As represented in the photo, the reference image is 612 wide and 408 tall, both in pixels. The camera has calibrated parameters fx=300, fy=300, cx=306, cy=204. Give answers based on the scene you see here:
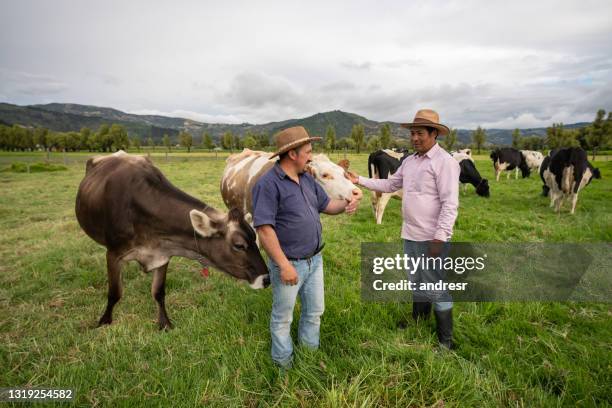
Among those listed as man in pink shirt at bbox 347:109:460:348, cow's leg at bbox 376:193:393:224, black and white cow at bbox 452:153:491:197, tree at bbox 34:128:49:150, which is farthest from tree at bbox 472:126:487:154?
tree at bbox 34:128:49:150

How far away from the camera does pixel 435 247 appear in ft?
10.1

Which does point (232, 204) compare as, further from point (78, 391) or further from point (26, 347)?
point (78, 391)

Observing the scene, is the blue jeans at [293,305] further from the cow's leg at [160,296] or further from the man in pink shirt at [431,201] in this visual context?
the cow's leg at [160,296]

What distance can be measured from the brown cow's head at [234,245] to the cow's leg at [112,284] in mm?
1402

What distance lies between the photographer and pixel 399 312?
3.80m

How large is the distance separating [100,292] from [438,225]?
5.22 meters

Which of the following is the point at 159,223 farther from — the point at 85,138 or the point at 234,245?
the point at 85,138

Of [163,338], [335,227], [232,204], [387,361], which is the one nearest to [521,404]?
[387,361]

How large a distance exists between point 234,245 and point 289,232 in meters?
1.04

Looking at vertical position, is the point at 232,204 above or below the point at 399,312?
above

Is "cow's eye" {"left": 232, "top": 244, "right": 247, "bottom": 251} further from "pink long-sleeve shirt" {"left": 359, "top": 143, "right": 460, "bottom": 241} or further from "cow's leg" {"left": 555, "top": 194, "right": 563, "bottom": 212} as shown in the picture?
"cow's leg" {"left": 555, "top": 194, "right": 563, "bottom": 212}

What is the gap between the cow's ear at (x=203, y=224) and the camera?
3.30 metres

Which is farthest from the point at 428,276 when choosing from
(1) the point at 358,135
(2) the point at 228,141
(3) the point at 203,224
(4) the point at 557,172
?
(2) the point at 228,141

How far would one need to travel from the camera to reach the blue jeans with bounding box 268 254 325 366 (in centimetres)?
268
